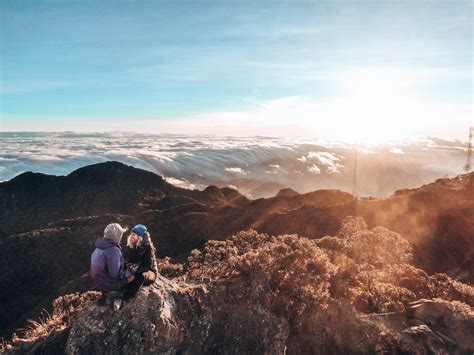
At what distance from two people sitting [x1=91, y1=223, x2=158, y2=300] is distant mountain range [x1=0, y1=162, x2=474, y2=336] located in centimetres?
1522

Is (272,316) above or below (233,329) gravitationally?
above

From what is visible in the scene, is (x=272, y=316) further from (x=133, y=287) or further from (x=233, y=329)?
(x=133, y=287)

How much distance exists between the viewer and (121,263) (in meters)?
6.46

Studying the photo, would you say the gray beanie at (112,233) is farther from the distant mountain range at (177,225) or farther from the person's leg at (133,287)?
the distant mountain range at (177,225)

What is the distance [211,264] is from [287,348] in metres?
2.97

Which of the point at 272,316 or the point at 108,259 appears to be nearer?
the point at 108,259

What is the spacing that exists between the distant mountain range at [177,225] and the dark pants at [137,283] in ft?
49.9

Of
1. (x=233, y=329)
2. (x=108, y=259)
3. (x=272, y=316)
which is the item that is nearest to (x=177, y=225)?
(x=272, y=316)

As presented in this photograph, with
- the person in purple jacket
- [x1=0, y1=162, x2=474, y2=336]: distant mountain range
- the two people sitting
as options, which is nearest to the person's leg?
the two people sitting

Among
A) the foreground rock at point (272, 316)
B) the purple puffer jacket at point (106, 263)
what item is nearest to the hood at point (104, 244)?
the purple puffer jacket at point (106, 263)

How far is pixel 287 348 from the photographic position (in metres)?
8.18

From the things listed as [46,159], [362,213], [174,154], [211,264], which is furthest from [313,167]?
[211,264]

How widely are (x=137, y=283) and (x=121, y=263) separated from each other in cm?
57

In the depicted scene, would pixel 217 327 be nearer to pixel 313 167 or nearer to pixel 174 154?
pixel 174 154
